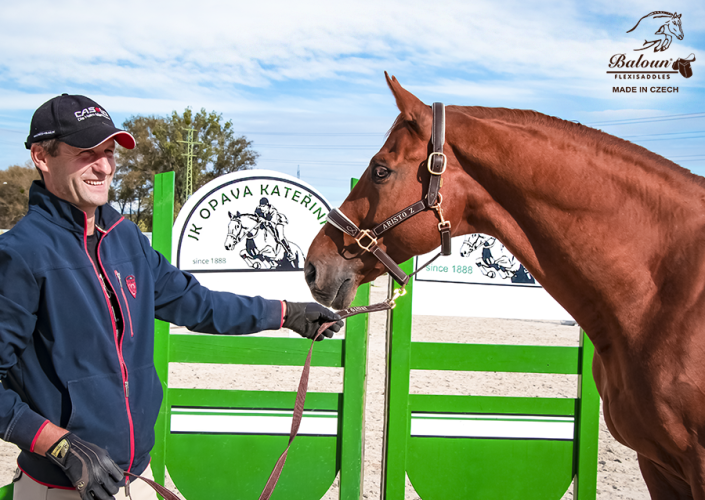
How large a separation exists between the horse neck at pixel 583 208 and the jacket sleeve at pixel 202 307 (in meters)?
1.14

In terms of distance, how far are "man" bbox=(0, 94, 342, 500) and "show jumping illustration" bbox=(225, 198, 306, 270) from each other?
1488 millimetres

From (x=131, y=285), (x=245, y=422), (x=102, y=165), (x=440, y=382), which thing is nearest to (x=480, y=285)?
(x=245, y=422)

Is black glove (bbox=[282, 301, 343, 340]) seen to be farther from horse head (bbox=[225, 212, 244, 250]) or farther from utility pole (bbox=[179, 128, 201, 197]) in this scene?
utility pole (bbox=[179, 128, 201, 197])

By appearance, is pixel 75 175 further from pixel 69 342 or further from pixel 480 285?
pixel 480 285

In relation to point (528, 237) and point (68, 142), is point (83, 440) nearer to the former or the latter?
point (68, 142)

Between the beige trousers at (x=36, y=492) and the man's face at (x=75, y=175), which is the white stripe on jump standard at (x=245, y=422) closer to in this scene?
the beige trousers at (x=36, y=492)

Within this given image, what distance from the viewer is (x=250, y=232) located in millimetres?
3549

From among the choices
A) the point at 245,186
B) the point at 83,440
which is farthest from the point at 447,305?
the point at 83,440

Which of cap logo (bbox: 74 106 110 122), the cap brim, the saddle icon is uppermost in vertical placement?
the saddle icon

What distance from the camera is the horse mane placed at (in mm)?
2129

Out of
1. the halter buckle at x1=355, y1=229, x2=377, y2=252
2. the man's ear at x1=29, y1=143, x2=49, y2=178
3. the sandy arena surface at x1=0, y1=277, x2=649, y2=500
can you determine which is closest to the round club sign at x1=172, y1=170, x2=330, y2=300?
the sandy arena surface at x1=0, y1=277, x2=649, y2=500

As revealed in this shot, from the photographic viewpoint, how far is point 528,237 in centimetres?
221

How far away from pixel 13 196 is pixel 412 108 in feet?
175

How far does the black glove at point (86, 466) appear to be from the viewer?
5.31ft
